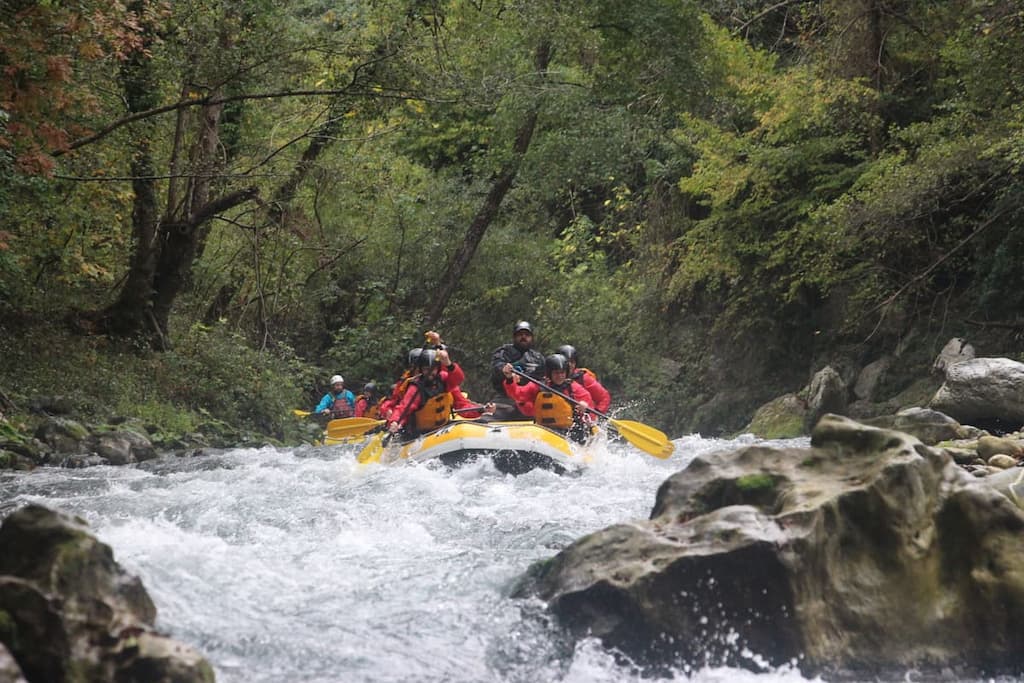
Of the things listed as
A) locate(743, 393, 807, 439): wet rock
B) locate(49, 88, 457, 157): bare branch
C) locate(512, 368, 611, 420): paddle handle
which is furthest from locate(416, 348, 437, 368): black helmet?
locate(743, 393, 807, 439): wet rock

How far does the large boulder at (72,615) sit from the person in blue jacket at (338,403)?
39.7 ft

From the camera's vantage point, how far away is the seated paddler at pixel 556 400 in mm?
9961

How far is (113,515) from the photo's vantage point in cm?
666

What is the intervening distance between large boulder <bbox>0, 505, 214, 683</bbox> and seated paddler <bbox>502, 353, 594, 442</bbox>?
647 cm

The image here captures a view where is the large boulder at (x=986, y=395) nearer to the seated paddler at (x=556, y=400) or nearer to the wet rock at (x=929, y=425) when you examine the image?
the wet rock at (x=929, y=425)

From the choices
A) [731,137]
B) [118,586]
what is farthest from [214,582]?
[731,137]

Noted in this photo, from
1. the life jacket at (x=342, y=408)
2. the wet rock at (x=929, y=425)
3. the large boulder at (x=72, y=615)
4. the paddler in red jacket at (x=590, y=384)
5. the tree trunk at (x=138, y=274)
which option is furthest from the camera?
the life jacket at (x=342, y=408)

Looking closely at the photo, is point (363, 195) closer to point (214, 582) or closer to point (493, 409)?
point (493, 409)

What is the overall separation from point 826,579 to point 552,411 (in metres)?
5.85

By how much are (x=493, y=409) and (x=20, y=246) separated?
6271mm

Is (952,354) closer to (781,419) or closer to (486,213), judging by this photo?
(781,419)

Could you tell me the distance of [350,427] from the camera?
1179 cm

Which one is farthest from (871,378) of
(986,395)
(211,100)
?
(211,100)

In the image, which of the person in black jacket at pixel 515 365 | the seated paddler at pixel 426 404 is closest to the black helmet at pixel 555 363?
the person in black jacket at pixel 515 365
